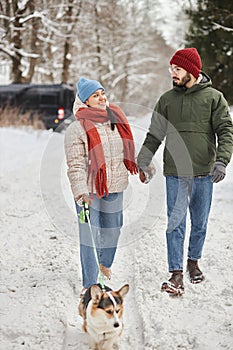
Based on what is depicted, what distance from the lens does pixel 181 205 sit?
4.87 metres

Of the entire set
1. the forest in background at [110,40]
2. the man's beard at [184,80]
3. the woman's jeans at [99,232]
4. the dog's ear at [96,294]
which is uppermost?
the man's beard at [184,80]

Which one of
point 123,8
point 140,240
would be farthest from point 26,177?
point 123,8

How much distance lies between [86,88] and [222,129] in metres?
1.32

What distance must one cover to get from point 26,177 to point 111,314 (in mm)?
7879

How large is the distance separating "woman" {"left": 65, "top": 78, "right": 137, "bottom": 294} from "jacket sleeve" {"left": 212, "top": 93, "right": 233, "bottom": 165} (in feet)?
2.64

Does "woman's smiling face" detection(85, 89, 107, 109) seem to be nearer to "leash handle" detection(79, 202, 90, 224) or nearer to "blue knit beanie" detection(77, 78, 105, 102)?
"blue knit beanie" detection(77, 78, 105, 102)

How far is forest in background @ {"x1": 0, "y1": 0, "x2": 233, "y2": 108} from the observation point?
1611 cm

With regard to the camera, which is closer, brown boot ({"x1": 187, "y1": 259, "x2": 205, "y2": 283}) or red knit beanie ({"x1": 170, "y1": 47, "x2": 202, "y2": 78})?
red knit beanie ({"x1": 170, "y1": 47, "x2": 202, "y2": 78})

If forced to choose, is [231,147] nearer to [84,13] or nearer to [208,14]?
[208,14]

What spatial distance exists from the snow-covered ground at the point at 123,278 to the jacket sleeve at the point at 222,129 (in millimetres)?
1354

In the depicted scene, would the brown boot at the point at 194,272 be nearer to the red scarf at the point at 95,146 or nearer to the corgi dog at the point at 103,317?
the red scarf at the point at 95,146

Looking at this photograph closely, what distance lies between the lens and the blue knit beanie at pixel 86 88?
4.44 meters

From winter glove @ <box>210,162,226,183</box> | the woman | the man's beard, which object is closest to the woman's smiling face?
the woman

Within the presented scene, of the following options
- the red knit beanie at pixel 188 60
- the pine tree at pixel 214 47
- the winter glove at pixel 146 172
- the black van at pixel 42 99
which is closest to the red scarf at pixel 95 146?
the winter glove at pixel 146 172
